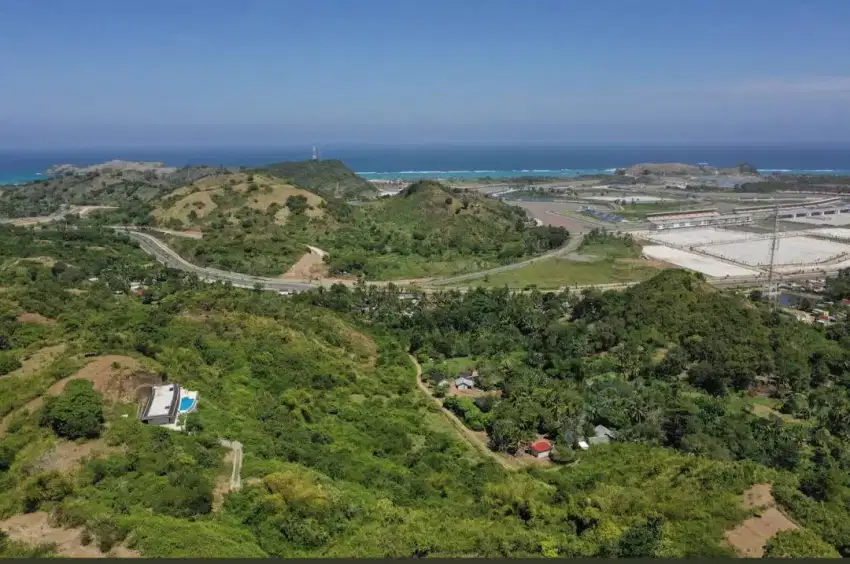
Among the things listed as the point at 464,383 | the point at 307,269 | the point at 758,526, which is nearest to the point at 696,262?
the point at 307,269

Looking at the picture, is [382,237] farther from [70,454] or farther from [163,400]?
[70,454]

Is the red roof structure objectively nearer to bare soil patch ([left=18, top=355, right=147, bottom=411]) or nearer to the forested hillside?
the forested hillside

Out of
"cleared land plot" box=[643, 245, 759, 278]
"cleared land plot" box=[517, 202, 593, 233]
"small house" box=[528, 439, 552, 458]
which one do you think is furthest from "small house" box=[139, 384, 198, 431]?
"cleared land plot" box=[517, 202, 593, 233]

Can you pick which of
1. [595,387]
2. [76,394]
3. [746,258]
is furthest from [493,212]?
[76,394]

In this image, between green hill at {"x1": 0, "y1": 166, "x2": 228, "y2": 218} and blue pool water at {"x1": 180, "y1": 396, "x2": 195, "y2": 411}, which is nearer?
blue pool water at {"x1": 180, "y1": 396, "x2": 195, "y2": 411}

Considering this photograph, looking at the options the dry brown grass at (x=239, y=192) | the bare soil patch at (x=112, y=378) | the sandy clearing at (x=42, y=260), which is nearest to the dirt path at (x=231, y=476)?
the bare soil patch at (x=112, y=378)

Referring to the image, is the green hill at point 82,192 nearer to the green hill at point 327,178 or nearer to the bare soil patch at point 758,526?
the green hill at point 327,178
